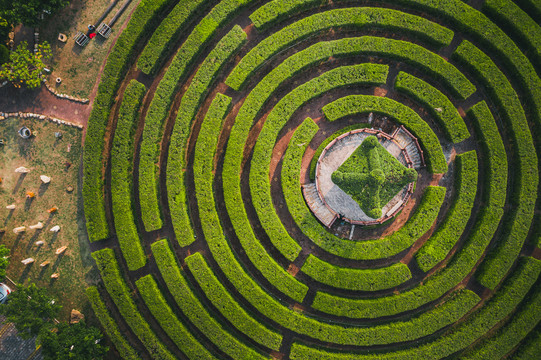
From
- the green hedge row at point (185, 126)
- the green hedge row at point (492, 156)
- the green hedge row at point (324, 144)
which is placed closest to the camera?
the green hedge row at point (492, 156)

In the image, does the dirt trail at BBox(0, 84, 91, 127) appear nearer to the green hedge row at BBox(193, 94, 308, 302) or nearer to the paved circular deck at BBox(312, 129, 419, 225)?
the green hedge row at BBox(193, 94, 308, 302)

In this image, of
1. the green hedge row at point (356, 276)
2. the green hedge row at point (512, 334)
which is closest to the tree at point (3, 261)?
the green hedge row at point (356, 276)

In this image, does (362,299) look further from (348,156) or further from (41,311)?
(41,311)

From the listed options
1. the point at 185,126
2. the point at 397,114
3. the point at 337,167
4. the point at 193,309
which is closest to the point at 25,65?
the point at 185,126

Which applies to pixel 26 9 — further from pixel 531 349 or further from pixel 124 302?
pixel 531 349

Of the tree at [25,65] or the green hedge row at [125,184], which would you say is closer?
the tree at [25,65]

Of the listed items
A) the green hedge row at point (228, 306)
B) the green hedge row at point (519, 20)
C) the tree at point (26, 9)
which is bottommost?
the green hedge row at point (228, 306)

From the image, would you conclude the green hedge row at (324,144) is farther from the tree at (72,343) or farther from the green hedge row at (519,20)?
the tree at (72,343)

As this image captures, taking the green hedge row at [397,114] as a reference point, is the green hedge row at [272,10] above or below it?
above
